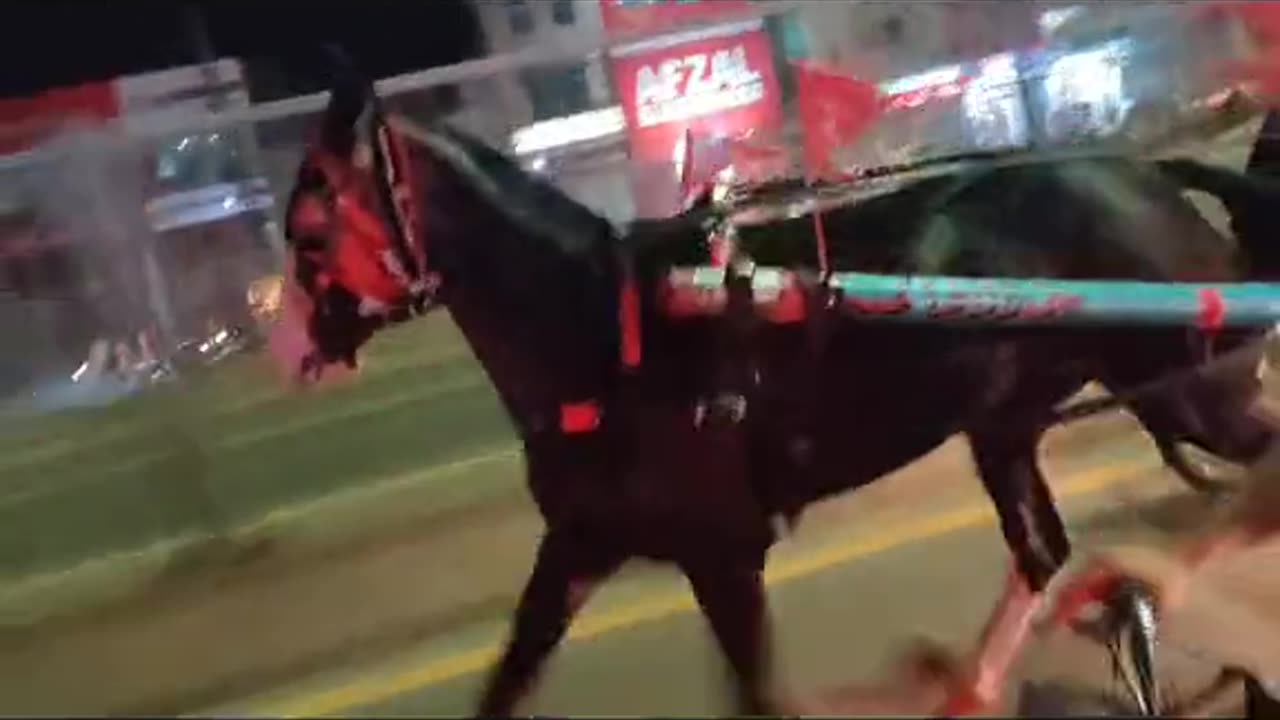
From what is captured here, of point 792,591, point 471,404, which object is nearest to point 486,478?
point 471,404

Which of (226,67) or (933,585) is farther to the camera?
(933,585)

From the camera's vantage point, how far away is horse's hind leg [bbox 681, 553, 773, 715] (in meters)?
0.62

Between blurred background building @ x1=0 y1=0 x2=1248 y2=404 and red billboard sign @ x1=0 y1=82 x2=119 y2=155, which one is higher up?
red billboard sign @ x1=0 y1=82 x2=119 y2=155

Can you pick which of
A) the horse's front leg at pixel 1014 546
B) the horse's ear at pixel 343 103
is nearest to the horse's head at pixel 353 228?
the horse's ear at pixel 343 103

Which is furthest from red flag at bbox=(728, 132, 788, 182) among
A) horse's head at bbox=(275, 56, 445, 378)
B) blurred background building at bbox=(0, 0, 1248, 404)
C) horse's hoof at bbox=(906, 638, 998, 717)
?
horse's hoof at bbox=(906, 638, 998, 717)

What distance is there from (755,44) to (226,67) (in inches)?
7.5

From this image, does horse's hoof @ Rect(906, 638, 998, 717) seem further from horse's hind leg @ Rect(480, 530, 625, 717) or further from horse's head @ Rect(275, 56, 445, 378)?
horse's head @ Rect(275, 56, 445, 378)

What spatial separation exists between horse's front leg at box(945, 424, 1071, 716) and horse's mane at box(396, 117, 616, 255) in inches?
6.8

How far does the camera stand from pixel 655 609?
626 millimetres

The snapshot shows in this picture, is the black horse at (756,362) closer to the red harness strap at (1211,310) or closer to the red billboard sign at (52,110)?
the red harness strap at (1211,310)

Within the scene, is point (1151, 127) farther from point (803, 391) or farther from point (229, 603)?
point (229, 603)

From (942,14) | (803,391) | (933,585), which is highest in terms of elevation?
(942,14)

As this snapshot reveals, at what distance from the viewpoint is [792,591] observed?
64cm

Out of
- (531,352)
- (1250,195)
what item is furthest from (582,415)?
(1250,195)
